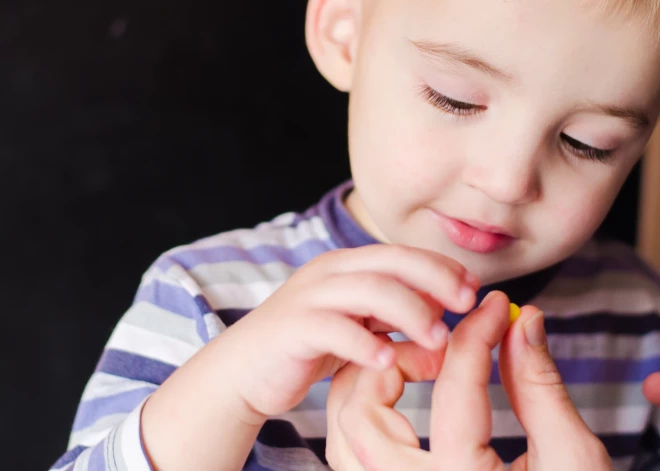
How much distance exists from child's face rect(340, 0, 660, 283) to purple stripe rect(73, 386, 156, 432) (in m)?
0.27

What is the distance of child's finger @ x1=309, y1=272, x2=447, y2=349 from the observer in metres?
0.43

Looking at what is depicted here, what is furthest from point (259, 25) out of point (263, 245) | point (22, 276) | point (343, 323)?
point (343, 323)

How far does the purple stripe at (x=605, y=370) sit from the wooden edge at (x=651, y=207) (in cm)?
32

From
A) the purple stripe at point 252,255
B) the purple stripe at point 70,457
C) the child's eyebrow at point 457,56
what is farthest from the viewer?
the purple stripe at point 252,255

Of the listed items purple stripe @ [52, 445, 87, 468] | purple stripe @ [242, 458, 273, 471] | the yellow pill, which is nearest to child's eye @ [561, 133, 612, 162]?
the yellow pill

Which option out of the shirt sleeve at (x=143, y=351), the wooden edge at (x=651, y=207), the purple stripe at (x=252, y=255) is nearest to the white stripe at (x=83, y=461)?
the shirt sleeve at (x=143, y=351)

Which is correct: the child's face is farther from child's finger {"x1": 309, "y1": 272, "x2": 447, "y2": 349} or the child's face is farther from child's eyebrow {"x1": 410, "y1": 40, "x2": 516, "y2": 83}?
child's finger {"x1": 309, "y1": 272, "x2": 447, "y2": 349}

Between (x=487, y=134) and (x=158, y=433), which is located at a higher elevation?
(x=487, y=134)

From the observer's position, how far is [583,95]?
514 mm

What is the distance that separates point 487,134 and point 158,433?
1.12 feet

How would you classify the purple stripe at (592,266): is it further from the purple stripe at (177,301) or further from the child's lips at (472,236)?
the purple stripe at (177,301)

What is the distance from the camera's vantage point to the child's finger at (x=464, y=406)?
0.40m

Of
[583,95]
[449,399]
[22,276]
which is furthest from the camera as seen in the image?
[22,276]

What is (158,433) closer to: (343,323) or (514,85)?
(343,323)
